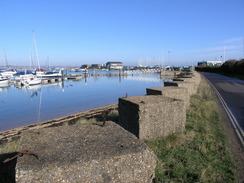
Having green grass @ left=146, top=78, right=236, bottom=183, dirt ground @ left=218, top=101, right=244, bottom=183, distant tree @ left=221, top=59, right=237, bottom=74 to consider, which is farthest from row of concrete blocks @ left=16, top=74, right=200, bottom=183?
distant tree @ left=221, top=59, right=237, bottom=74

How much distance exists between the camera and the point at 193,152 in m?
5.34

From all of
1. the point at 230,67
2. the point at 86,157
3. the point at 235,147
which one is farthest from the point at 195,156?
the point at 230,67

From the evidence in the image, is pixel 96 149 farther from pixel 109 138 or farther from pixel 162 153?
pixel 162 153

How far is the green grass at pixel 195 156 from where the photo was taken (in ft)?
13.7

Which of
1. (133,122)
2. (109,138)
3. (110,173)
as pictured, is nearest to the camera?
(110,173)

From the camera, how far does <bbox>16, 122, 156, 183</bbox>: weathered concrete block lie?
94.7 inches

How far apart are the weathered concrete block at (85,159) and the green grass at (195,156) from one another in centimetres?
129

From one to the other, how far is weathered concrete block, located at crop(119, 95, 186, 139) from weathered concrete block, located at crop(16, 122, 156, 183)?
2.05 metres

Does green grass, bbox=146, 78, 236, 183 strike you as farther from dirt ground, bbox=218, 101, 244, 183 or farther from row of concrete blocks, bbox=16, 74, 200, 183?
row of concrete blocks, bbox=16, 74, 200, 183

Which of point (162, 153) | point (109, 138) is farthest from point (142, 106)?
point (109, 138)

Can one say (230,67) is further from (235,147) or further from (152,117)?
(152,117)

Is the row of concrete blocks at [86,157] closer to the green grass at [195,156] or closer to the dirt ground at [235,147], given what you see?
the green grass at [195,156]

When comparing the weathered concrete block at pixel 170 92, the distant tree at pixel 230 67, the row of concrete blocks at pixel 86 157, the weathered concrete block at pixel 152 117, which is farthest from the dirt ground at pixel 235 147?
the distant tree at pixel 230 67

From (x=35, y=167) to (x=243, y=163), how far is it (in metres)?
4.89
